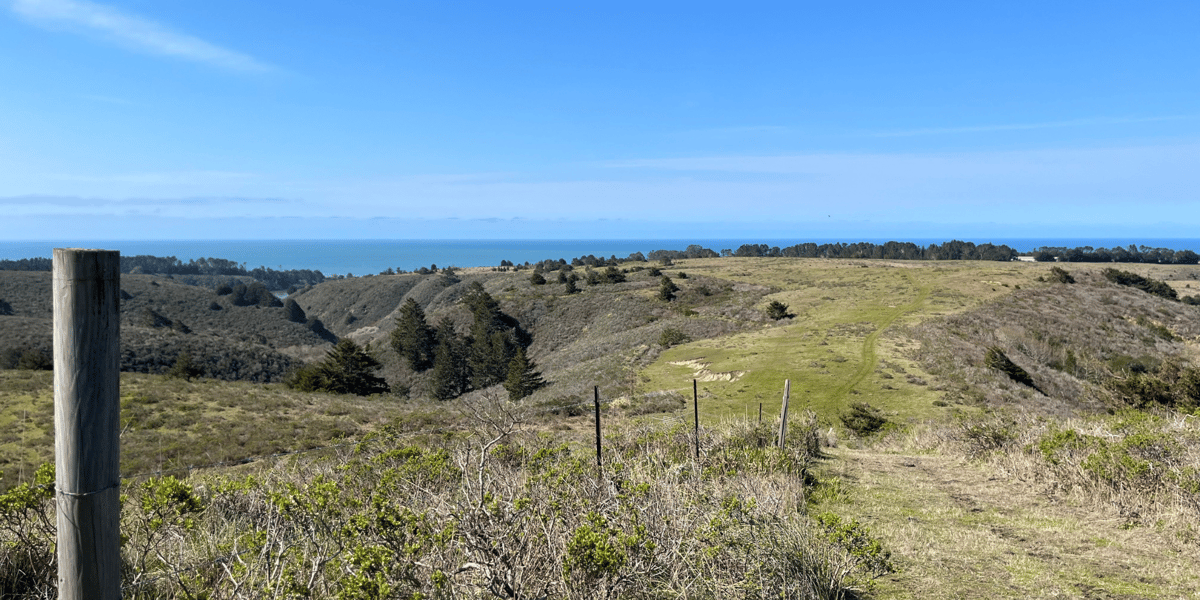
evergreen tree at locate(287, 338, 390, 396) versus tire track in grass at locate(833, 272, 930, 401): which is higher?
tire track in grass at locate(833, 272, 930, 401)

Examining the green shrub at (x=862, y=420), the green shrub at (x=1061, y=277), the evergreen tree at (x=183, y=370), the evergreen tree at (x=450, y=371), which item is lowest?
the evergreen tree at (x=450, y=371)

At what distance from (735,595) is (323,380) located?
35768mm

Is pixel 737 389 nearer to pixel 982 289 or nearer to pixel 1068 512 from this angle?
pixel 1068 512

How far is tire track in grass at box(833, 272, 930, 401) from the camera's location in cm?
2177

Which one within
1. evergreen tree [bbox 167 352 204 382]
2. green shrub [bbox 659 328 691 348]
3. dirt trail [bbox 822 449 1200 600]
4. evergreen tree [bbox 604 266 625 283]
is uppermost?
evergreen tree [bbox 604 266 625 283]

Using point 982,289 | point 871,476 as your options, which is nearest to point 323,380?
point 871,476

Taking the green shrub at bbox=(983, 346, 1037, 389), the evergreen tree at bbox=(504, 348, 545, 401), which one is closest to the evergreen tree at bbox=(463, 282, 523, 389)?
the evergreen tree at bbox=(504, 348, 545, 401)

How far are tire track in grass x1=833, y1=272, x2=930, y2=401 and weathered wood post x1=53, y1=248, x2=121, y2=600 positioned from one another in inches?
836

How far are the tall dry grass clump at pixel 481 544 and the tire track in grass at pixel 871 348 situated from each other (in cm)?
1682

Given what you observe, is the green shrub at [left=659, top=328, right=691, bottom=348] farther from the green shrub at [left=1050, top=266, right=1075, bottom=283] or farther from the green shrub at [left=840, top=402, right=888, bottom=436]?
the green shrub at [left=1050, top=266, right=1075, bottom=283]

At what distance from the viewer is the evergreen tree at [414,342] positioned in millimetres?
51469

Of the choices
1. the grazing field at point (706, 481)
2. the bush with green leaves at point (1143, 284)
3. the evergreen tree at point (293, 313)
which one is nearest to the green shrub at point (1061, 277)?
the bush with green leaves at point (1143, 284)

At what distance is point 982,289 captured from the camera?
45188mm

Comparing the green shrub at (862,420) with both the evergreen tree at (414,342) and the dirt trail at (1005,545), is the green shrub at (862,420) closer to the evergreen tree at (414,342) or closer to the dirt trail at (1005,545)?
the dirt trail at (1005,545)
